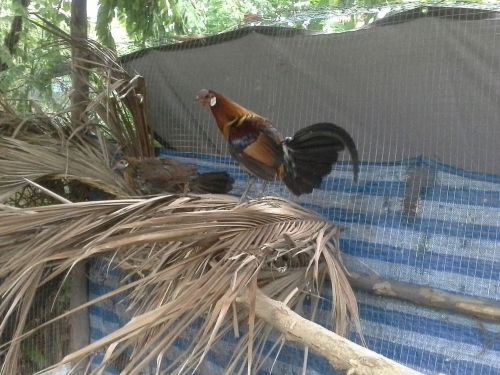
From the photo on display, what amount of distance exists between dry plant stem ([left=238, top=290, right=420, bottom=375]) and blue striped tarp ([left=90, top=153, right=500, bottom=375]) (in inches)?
17.2

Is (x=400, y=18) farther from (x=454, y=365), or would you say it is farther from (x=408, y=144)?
(x=454, y=365)

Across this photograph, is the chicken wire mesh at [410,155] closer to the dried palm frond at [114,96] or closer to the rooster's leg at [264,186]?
the rooster's leg at [264,186]

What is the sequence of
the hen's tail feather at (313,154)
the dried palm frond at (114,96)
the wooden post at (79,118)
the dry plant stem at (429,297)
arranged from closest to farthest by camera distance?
1. the dry plant stem at (429,297)
2. the hen's tail feather at (313,154)
3. the dried palm frond at (114,96)
4. the wooden post at (79,118)

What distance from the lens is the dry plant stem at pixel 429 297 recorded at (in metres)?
1.88

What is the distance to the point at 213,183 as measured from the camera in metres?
2.74

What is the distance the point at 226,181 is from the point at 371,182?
2.50ft

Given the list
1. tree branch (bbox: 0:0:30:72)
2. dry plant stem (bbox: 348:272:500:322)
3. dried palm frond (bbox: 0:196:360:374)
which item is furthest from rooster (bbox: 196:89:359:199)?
tree branch (bbox: 0:0:30:72)

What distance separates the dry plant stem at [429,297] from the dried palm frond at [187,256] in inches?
6.5

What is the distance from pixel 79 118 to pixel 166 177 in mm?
577

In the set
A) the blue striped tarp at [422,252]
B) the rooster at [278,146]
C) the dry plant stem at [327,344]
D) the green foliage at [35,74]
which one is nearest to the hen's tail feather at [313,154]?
the rooster at [278,146]

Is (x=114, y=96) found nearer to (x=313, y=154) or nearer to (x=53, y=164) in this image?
(x=53, y=164)

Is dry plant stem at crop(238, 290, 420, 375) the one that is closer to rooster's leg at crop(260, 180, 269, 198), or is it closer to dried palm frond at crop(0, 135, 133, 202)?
rooster's leg at crop(260, 180, 269, 198)

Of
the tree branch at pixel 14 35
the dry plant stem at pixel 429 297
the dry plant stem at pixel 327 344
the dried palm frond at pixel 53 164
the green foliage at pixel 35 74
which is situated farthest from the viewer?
the tree branch at pixel 14 35

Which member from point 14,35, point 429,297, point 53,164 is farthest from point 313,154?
point 14,35
